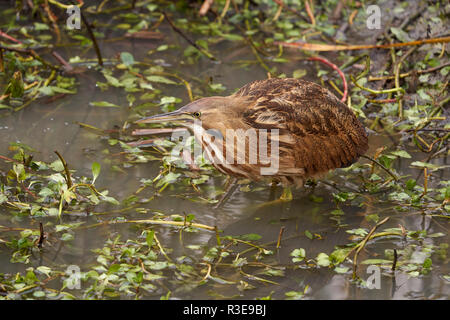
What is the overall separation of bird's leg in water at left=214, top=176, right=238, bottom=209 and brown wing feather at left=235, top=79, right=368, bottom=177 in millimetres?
305

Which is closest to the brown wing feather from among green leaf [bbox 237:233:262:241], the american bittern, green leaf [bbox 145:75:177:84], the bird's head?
the american bittern

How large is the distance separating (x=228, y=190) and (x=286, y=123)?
1.51 ft

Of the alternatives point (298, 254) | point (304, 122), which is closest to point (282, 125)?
point (304, 122)

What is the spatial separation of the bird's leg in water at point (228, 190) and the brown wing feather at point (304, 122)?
305mm

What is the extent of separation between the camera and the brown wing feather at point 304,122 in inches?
128

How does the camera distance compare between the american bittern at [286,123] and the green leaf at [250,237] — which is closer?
the green leaf at [250,237]

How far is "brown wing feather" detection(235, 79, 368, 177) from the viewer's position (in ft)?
10.7

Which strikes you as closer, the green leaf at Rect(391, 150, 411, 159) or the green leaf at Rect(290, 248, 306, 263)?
the green leaf at Rect(290, 248, 306, 263)

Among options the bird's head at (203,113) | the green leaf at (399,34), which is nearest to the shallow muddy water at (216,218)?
the bird's head at (203,113)

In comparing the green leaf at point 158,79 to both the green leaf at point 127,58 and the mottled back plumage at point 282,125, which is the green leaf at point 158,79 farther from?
the mottled back plumage at point 282,125

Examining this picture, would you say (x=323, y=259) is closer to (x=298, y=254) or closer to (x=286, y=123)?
(x=298, y=254)

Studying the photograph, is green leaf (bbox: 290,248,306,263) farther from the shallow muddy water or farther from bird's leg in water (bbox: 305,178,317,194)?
bird's leg in water (bbox: 305,178,317,194)

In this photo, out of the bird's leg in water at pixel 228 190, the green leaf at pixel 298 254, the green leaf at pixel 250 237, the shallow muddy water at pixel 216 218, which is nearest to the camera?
the shallow muddy water at pixel 216 218

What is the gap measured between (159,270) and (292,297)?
0.54 metres
